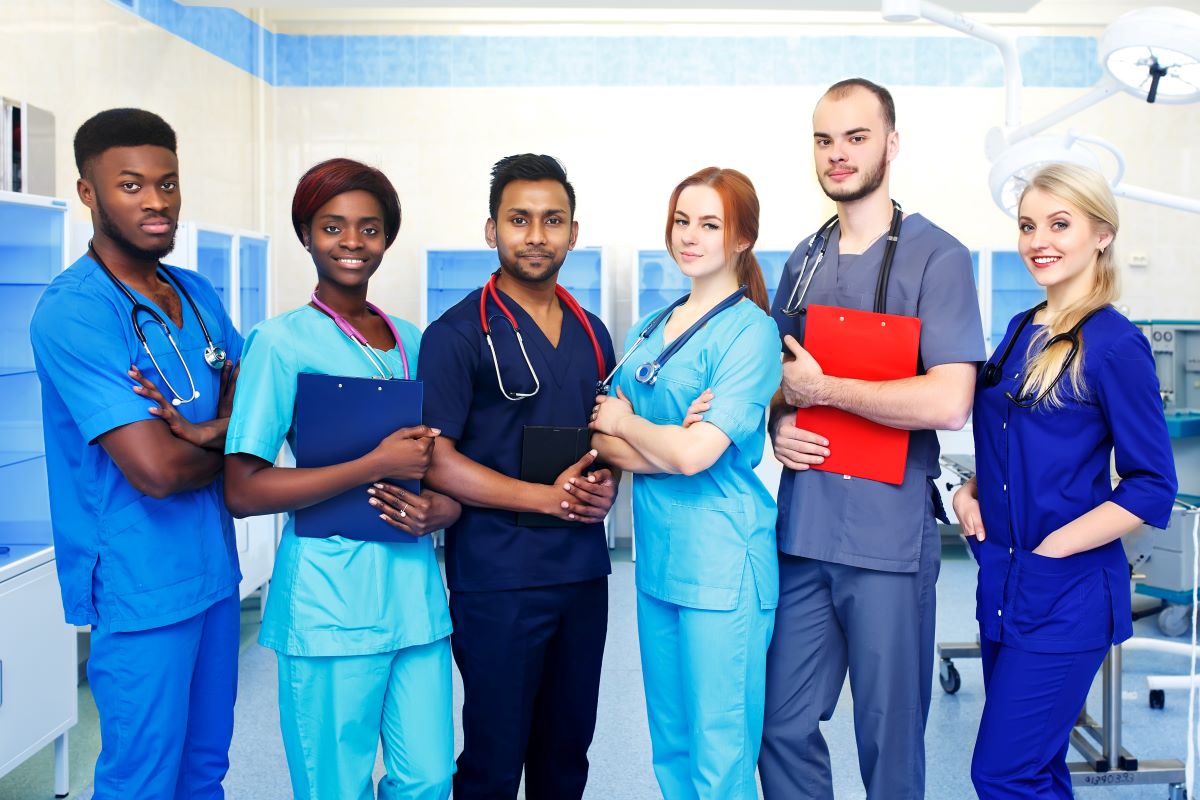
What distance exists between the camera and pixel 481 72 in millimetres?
5453

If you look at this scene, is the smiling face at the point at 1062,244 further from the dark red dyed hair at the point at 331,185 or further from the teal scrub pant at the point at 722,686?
the dark red dyed hair at the point at 331,185

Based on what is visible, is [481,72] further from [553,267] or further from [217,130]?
[553,267]

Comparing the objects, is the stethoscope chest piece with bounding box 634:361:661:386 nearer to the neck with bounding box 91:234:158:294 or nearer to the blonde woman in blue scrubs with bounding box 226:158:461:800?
the blonde woman in blue scrubs with bounding box 226:158:461:800

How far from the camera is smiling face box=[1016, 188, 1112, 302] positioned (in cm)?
186

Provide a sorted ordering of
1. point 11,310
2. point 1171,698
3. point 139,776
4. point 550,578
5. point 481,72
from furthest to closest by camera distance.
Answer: point 481,72 → point 1171,698 → point 11,310 → point 550,578 → point 139,776

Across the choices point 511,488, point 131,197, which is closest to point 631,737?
point 511,488

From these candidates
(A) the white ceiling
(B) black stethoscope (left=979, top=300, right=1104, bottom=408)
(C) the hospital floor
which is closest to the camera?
(B) black stethoscope (left=979, top=300, right=1104, bottom=408)

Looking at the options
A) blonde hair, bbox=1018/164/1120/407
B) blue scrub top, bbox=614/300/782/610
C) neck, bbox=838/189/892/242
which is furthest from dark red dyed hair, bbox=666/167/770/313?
blonde hair, bbox=1018/164/1120/407

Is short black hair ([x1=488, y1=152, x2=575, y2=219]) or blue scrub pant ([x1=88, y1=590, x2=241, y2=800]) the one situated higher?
short black hair ([x1=488, y1=152, x2=575, y2=219])

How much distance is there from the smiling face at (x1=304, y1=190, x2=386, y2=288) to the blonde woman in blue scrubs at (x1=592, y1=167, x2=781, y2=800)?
0.53 meters

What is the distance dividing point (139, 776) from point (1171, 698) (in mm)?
3287

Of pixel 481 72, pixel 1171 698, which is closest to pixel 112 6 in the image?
pixel 481 72

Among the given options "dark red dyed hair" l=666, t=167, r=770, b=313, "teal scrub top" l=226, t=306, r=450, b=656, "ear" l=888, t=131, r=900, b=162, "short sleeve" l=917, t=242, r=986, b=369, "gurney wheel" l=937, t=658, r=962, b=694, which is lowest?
"gurney wheel" l=937, t=658, r=962, b=694

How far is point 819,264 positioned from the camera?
209 centimetres
